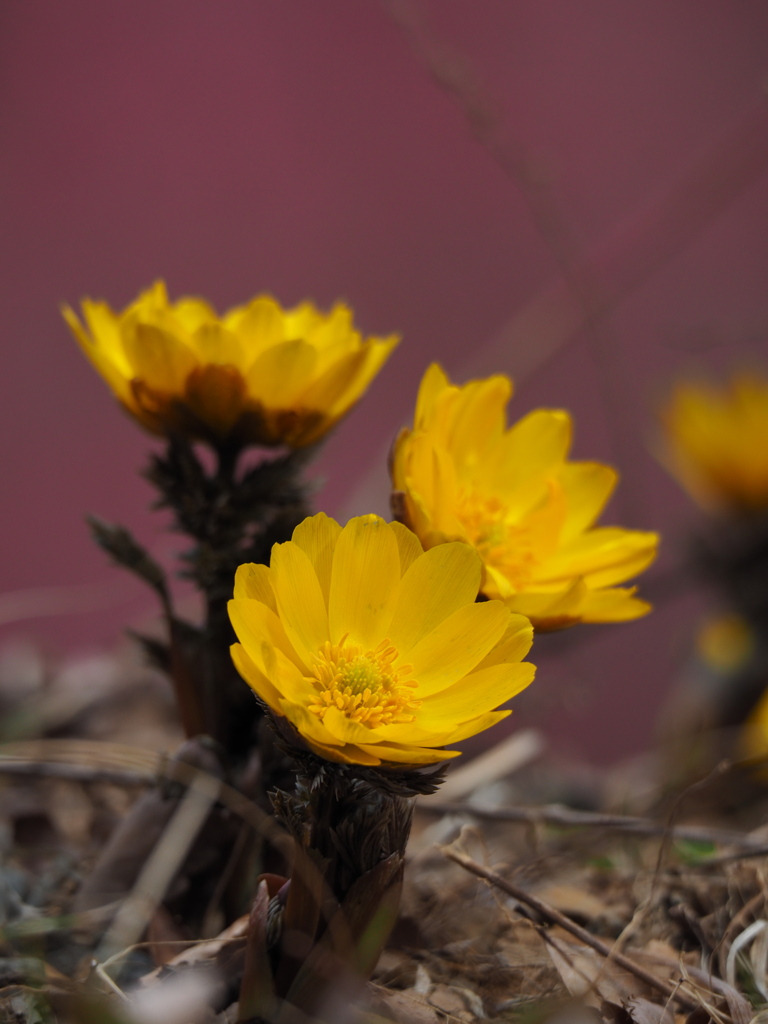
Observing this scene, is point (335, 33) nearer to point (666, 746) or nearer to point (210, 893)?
point (666, 746)

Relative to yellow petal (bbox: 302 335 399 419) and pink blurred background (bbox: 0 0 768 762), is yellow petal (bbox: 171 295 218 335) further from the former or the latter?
pink blurred background (bbox: 0 0 768 762)

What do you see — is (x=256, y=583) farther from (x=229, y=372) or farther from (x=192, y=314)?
(x=192, y=314)

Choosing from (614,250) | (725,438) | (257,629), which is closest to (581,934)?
(257,629)

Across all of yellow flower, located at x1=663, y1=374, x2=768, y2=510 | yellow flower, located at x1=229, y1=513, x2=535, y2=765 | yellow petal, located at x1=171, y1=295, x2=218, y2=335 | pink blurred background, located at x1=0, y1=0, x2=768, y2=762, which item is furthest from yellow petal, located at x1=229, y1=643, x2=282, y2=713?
pink blurred background, located at x1=0, y1=0, x2=768, y2=762

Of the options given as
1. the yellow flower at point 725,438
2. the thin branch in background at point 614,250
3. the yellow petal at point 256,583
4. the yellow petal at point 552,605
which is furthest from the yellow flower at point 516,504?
the yellow flower at point 725,438

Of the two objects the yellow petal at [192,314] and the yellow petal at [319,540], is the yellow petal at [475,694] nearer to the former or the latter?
the yellow petal at [319,540]

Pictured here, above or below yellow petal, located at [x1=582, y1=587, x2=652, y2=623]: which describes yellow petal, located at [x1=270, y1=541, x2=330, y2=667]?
above
